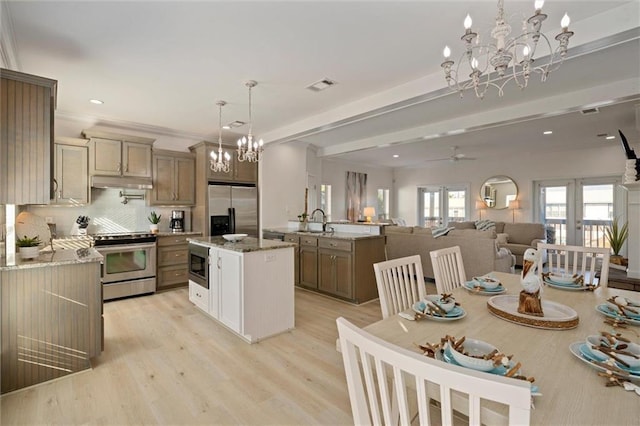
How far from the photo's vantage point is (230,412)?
1.94m

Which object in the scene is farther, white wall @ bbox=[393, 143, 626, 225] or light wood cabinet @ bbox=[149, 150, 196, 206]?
white wall @ bbox=[393, 143, 626, 225]

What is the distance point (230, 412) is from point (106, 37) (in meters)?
2.99

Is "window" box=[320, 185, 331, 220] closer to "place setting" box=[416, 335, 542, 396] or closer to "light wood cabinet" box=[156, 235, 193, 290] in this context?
"light wood cabinet" box=[156, 235, 193, 290]

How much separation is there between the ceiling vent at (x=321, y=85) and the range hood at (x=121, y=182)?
3.05m

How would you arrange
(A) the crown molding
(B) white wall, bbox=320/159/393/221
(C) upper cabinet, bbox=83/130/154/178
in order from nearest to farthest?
(A) the crown molding
(C) upper cabinet, bbox=83/130/154/178
(B) white wall, bbox=320/159/393/221

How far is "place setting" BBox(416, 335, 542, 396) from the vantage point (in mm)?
947

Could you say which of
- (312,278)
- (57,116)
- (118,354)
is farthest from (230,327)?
(57,116)

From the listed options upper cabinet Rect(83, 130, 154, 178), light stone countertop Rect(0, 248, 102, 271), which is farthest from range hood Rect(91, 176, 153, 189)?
light stone countertop Rect(0, 248, 102, 271)

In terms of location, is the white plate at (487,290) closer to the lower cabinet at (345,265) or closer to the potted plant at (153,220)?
the lower cabinet at (345,265)

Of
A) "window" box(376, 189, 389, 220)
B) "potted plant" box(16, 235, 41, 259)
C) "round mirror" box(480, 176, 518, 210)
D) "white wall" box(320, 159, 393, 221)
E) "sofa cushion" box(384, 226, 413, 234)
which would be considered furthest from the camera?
"window" box(376, 189, 389, 220)

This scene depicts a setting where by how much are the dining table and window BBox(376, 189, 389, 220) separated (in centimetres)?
831

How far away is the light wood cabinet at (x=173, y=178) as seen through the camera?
4871 mm

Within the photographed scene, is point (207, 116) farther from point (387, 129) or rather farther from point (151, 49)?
point (387, 129)

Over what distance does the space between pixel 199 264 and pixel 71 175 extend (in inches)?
93.1
